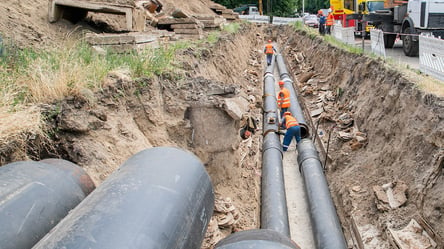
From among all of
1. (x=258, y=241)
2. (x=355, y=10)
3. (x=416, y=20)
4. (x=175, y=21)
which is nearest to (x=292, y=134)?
(x=175, y=21)

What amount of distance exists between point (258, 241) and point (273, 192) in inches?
160

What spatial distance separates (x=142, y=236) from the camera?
2166 millimetres

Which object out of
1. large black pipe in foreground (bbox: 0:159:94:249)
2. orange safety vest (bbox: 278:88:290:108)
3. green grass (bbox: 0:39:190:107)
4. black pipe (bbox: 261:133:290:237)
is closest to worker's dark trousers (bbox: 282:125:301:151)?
black pipe (bbox: 261:133:290:237)

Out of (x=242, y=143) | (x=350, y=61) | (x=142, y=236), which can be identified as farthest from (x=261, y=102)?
(x=142, y=236)

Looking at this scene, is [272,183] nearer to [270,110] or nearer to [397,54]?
[270,110]

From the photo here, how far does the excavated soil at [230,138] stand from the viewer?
4.39 m

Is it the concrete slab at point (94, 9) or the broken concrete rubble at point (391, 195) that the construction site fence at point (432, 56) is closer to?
the broken concrete rubble at point (391, 195)

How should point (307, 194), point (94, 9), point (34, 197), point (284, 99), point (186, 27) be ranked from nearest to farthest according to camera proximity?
point (34, 197)
point (307, 194)
point (94, 9)
point (284, 99)
point (186, 27)

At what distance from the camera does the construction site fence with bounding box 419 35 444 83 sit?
7223mm

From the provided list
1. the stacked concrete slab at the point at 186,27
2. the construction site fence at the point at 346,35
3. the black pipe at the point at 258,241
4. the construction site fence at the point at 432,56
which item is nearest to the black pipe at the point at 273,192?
the black pipe at the point at 258,241

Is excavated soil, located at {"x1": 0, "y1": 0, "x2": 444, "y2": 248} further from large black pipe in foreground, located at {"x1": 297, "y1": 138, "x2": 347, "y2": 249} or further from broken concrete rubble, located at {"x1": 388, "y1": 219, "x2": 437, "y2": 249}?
large black pipe in foreground, located at {"x1": 297, "y1": 138, "x2": 347, "y2": 249}

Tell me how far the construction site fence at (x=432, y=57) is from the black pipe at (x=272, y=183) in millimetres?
3644

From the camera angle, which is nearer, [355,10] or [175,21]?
[175,21]

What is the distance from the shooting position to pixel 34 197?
8.64 ft
